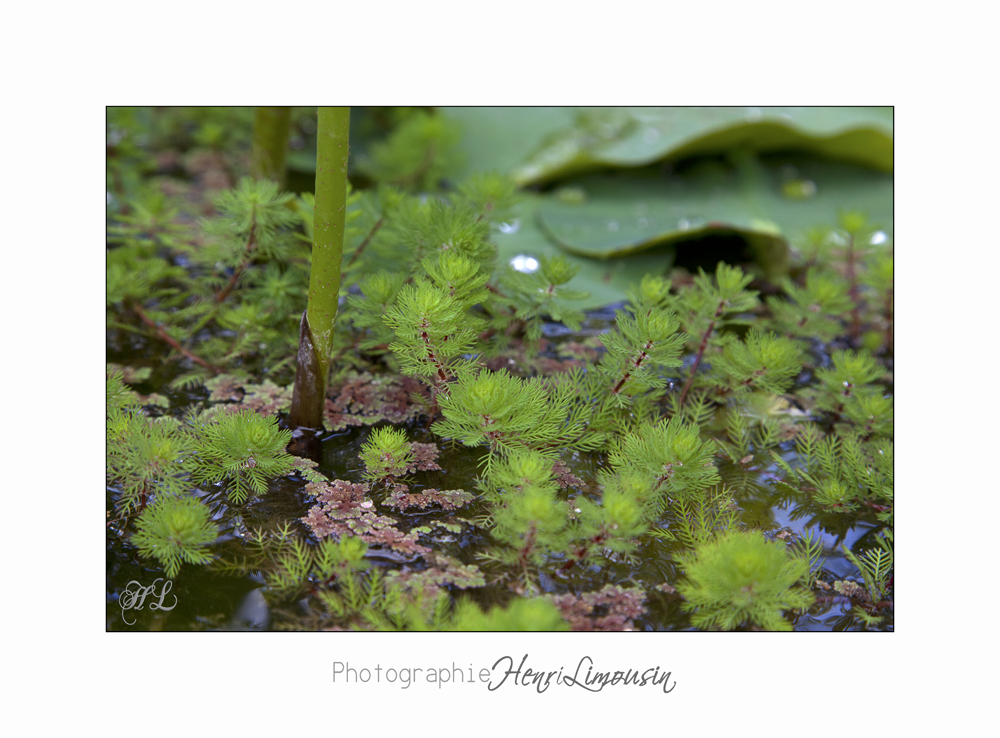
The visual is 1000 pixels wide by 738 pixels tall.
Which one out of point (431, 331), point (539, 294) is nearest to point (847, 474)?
point (539, 294)

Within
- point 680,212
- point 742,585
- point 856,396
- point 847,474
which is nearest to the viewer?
point 742,585

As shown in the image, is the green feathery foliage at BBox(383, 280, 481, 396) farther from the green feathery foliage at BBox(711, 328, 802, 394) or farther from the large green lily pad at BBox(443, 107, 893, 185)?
the large green lily pad at BBox(443, 107, 893, 185)

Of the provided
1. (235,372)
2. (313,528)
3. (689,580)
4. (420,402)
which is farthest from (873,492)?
(235,372)

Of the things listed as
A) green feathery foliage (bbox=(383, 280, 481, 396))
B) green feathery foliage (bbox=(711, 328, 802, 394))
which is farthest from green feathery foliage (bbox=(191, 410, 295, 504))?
green feathery foliage (bbox=(711, 328, 802, 394))

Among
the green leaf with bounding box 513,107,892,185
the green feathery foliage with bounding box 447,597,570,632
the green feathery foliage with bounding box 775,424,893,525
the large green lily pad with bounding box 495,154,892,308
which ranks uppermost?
the green leaf with bounding box 513,107,892,185

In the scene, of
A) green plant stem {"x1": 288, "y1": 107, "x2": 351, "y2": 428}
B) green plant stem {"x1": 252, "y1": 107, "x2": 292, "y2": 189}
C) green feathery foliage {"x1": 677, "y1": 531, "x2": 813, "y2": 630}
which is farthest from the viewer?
green plant stem {"x1": 252, "y1": 107, "x2": 292, "y2": 189}

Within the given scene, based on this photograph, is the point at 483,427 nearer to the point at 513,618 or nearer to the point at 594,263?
the point at 513,618
